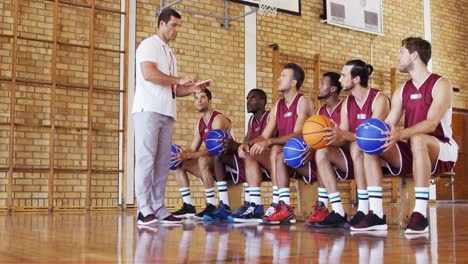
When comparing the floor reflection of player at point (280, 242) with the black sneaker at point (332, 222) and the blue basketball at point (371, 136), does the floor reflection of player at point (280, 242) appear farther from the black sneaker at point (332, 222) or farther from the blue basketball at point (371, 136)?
the blue basketball at point (371, 136)

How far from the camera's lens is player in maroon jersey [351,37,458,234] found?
3.66 m

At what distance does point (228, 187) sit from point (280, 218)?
1.13m

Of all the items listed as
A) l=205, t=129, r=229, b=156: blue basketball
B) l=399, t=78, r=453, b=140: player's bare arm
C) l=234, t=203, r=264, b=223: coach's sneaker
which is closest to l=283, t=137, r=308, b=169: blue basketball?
l=234, t=203, r=264, b=223: coach's sneaker

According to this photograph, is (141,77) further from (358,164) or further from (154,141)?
(358,164)

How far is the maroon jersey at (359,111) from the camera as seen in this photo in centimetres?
437

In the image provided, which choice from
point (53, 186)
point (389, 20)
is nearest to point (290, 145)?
point (53, 186)

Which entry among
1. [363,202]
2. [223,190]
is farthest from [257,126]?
[363,202]

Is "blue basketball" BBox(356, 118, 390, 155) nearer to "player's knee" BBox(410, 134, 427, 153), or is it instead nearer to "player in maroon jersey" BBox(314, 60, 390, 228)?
"player's knee" BBox(410, 134, 427, 153)

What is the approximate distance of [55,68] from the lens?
7.72 metres

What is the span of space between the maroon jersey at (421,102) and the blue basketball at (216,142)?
1729 mm

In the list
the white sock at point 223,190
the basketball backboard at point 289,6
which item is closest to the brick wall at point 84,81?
the basketball backboard at point 289,6

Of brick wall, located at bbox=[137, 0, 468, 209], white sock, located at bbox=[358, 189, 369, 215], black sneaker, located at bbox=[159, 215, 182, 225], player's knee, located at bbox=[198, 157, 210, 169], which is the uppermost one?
brick wall, located at bbox=[137, 0, 468, 209]

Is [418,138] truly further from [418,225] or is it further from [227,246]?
[227,246]

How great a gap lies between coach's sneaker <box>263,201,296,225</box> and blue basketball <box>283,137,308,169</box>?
1.19 ft
